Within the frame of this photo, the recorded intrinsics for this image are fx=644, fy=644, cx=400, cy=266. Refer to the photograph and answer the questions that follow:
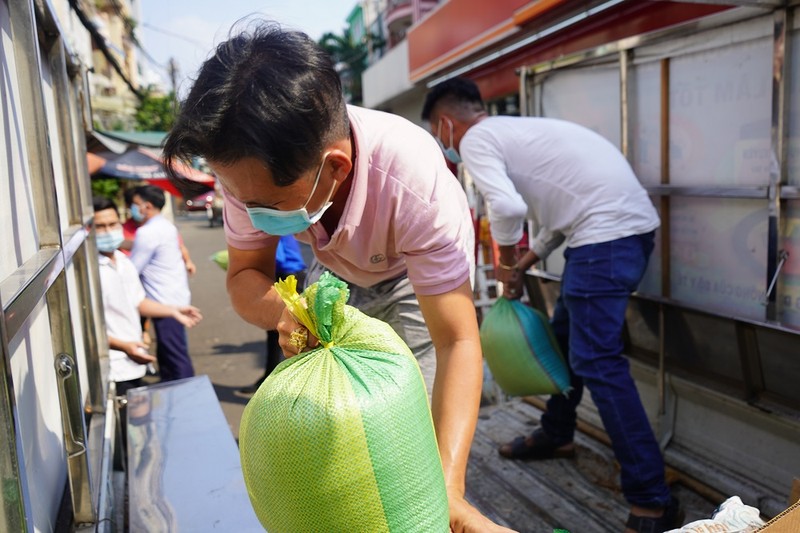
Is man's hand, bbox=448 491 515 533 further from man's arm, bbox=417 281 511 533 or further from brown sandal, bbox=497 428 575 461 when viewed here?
brown sandal, bbox=497 428 575 461

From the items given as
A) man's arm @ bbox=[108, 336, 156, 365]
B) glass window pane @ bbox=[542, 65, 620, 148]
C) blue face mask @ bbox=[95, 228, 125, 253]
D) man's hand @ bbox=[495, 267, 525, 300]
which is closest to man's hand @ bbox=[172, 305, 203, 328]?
blue face mask @ bbox=[95, 228, 125, 253]

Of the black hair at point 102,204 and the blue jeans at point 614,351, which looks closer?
the blue jeans at point 614,351

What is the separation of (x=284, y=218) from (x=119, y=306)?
2.12m

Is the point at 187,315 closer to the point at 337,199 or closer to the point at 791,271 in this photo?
the point at 337,199

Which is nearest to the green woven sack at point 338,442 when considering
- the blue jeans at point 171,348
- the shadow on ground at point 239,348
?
the blue jeans at point 171,348

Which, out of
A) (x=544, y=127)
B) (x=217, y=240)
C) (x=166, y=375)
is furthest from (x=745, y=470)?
(x=217, y=240)

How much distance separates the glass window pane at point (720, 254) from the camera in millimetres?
2545

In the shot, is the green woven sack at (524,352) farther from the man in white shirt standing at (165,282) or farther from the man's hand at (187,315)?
the man in white shirt standing at (165,282)

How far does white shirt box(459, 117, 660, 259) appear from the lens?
2.62 metres

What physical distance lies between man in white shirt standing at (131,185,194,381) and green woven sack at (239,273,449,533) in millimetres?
3441

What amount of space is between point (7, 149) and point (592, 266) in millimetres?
2054

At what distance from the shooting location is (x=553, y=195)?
2.76 m

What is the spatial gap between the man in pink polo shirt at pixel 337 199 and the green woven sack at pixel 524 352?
118cm

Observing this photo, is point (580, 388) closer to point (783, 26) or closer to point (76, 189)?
point (783, 26)
